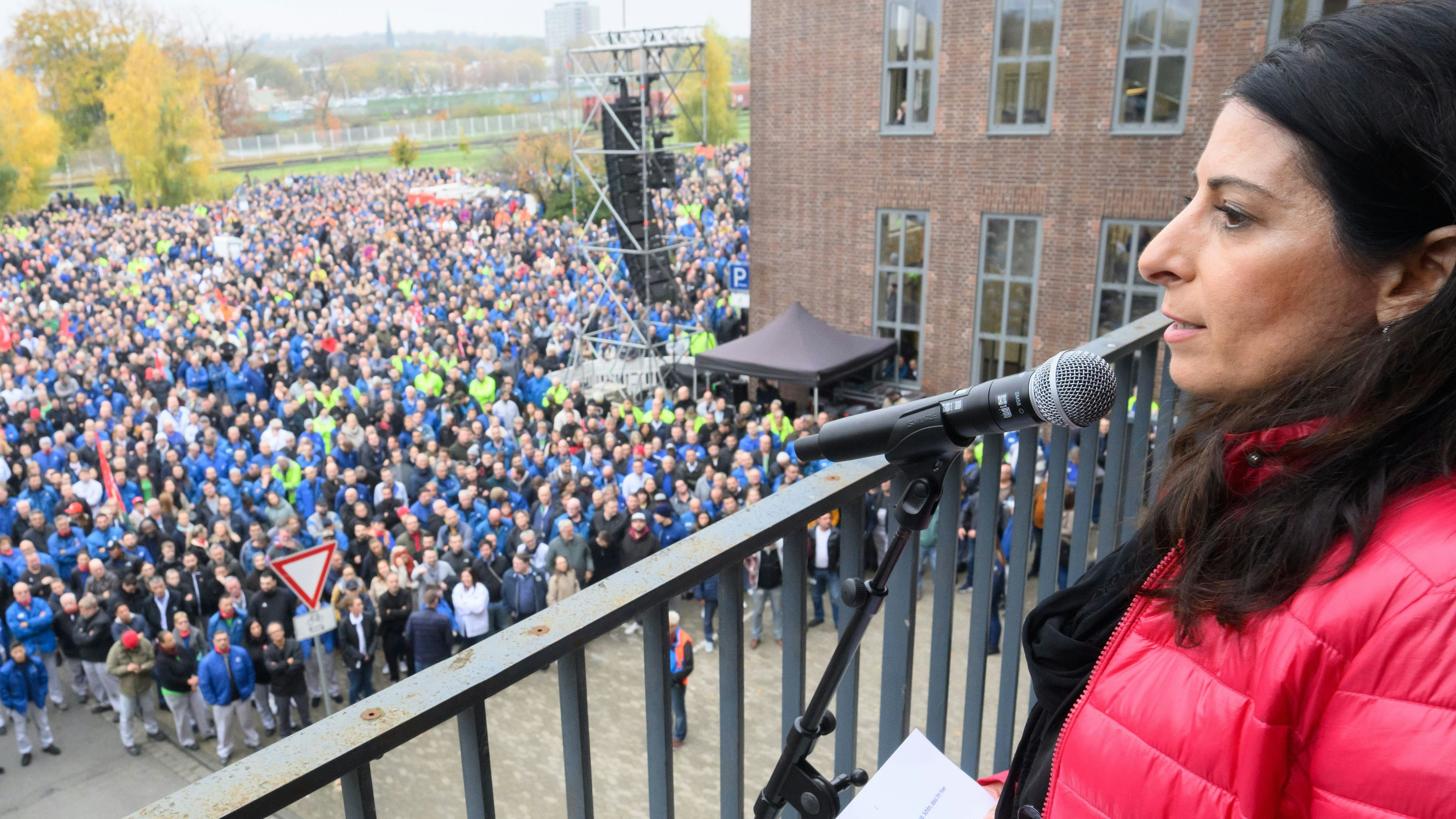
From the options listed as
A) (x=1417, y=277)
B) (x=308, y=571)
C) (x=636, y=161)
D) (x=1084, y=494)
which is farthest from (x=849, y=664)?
(x=636, y=161)

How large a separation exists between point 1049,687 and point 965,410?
1.22 ft

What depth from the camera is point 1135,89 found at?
49.9 ft

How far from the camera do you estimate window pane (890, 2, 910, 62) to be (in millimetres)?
16922

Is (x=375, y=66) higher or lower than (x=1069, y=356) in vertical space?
higher

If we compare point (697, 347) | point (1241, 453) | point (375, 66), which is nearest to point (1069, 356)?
point (1241, 453)

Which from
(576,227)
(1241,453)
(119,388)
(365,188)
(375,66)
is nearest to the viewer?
(1241,453)

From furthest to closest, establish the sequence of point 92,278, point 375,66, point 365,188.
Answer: point 375,66 < point 365,188 < point 92,278

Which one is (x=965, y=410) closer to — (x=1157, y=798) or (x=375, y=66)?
(x=1157, y=798)

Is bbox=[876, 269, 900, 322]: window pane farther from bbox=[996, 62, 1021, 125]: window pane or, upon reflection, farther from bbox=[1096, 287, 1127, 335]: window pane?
bbox=[1096, 287, 1127, 335]: window pane

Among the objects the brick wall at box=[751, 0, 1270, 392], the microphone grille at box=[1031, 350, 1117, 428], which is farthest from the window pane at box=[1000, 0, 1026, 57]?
the microphone grille at box=[1031, 350, 1117, 428]

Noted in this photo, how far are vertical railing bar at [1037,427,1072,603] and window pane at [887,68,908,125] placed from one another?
1620cm

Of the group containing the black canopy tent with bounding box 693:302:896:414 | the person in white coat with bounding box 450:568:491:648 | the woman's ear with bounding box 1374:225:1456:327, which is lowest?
the person in white coat with bounding box 450:568:491:648

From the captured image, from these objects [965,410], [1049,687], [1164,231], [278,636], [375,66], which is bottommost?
[278,636]

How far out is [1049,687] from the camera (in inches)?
47.7
